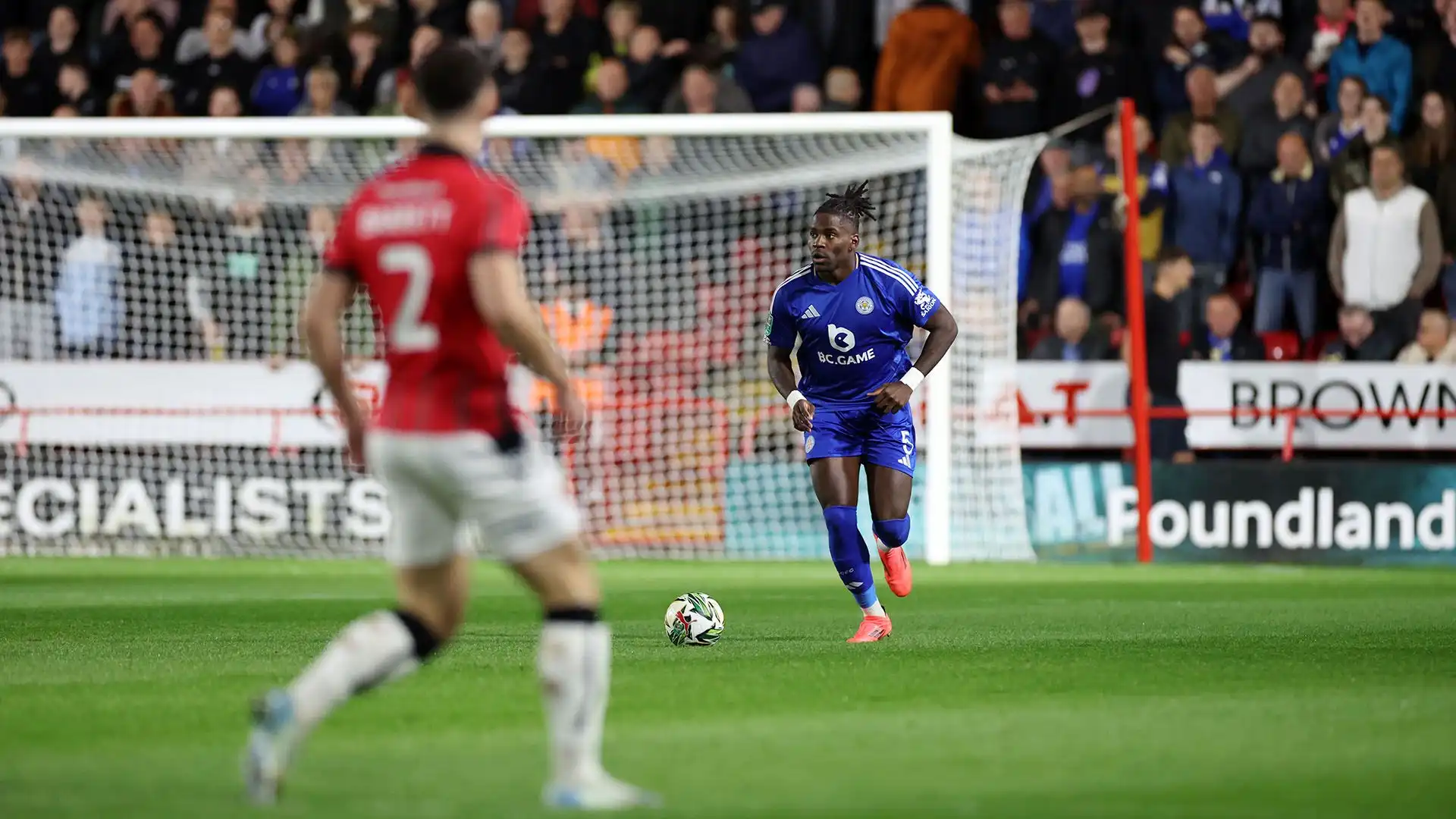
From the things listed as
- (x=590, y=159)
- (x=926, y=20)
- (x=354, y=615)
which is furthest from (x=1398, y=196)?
(x=354, y=615)

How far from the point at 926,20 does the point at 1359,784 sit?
1577cm

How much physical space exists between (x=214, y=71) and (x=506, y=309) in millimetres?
17572

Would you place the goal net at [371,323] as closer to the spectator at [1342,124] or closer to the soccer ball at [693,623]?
the spectator at [1342,124]

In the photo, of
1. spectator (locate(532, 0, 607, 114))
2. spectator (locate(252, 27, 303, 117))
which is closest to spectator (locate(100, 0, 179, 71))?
spectator (locate(252, 27, 303, 117))

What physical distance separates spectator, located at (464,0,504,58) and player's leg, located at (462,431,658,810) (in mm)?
16620

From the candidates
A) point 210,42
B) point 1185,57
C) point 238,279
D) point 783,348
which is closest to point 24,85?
point 210,42

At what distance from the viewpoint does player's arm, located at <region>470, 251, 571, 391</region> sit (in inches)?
227

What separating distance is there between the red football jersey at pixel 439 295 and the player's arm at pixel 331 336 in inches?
4.3

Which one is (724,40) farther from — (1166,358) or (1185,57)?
(1166,358)

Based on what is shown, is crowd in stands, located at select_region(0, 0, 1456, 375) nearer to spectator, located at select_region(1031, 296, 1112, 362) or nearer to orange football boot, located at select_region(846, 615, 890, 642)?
spectator, located at select_region(1031, 296, 1112, 362)

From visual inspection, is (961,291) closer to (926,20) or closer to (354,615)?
(926,20)

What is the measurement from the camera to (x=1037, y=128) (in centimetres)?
2097

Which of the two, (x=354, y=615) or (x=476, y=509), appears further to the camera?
(x=354, y=615)

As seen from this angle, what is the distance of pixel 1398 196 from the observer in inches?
765
